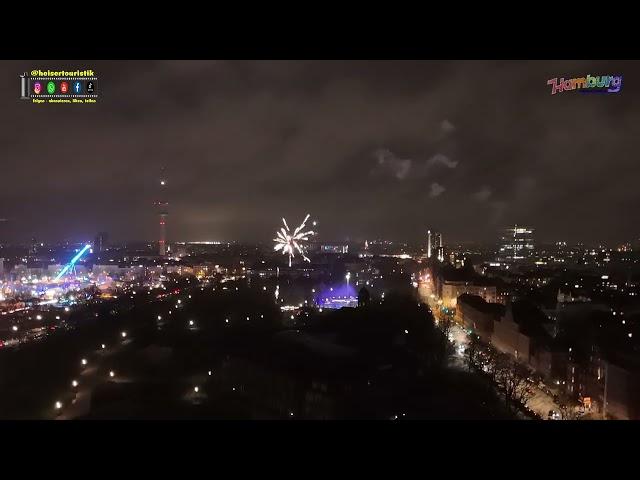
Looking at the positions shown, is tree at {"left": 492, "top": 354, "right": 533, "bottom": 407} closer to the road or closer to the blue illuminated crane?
the road

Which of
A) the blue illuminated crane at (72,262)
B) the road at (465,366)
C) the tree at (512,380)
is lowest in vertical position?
the road at (465,366)

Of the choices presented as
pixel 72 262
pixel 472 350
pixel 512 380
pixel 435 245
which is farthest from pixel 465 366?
pixel 435 245

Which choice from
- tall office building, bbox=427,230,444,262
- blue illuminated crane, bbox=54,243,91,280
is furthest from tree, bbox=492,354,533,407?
tall office building, bbox=427,230,444,262

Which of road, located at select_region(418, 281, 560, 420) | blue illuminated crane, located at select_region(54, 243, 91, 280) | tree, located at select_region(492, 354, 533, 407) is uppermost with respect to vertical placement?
blue illuminated crane, located at select_region(54, 243, 91, 280)

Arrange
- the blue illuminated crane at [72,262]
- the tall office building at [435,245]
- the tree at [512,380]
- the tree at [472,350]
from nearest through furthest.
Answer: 1. the tree at [512,380]
2. the tree at [472,350]
3. the blue illuminated crane at [72,262]
4. the tall office building at [435,245]

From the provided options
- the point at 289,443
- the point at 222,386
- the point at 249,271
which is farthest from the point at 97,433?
the point at 249,271

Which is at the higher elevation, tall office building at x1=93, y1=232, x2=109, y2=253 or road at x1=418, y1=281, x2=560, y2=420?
tall office building at x1=93, y1=232, x2=109, y2=253

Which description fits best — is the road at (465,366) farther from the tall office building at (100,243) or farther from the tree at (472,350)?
the tall office building at (100,243)

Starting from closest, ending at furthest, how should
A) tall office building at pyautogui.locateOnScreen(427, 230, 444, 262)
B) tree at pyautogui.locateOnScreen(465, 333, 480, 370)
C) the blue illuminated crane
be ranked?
tree at pyautogui.locateOnScreen(465, 333, 480, 370) → the blue illuminated crane → tall office building at pyautogui.locateOnScreen(427, 230, 444, 262)

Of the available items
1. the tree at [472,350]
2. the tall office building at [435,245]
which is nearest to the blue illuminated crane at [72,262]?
the tree at [472,350]

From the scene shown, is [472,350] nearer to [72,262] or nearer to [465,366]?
[465,366]

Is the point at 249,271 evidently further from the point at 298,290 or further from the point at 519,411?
the point at 519,411
